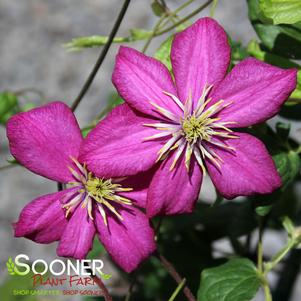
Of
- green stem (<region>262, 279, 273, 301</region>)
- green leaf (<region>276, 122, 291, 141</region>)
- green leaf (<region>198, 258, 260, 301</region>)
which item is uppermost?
green leaf (<region>276, 122, 291, 141</region>)

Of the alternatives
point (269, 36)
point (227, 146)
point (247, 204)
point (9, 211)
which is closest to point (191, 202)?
point (227, 146)

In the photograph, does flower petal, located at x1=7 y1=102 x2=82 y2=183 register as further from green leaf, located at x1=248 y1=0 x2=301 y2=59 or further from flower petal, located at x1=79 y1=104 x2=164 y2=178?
green leaf, located at x1=248 y1=0 x2=301 y2=59

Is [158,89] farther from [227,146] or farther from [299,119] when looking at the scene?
[299,119]

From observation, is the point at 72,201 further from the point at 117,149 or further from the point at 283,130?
the point at 283,130

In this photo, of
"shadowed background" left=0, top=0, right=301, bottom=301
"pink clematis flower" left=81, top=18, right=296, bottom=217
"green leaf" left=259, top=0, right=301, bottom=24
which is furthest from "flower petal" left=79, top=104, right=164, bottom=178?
"shadowed background" left=0, top=0, right=301, bottom=301

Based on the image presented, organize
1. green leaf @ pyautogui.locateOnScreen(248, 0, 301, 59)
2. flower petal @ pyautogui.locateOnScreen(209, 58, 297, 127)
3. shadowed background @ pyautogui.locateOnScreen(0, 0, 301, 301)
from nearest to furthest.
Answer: flower petal @ pyautogui.locateOnScreen(209, 58, 297, 127), green leaf @ pyautogui.locateOnScreen(248, 0, 301, 59), shadowed background @ pyautogui.locateOnScreen(0, 0, 301, 301)

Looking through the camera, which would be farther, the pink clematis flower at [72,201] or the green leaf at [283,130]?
the green leaf at [283,130]

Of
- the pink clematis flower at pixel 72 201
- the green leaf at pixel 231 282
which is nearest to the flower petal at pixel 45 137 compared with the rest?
the pink clematis flower at pixel 72 201

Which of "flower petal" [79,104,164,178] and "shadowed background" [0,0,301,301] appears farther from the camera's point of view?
"shadowed background" [0,0,301,301]

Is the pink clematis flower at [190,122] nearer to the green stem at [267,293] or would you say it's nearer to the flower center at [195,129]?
the flower center at [195,129]
